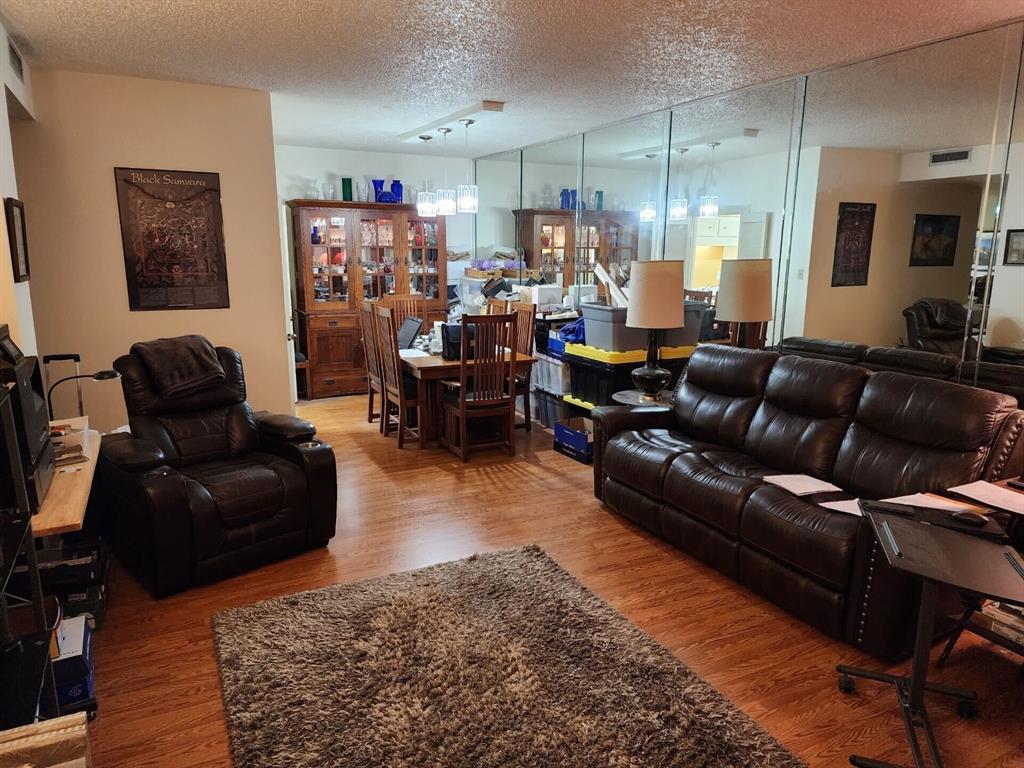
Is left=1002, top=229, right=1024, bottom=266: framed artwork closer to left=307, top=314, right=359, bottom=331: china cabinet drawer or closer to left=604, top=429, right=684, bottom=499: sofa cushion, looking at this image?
left=604, top=429, right=684, bottom=499: sofa cushion

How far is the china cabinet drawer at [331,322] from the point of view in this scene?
6.54 metres

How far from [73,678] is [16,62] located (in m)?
3.16

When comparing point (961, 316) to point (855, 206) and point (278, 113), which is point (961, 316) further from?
point (278, 113)

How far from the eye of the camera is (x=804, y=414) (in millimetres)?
3328

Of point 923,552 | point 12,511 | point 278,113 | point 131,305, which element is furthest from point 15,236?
point 923,552

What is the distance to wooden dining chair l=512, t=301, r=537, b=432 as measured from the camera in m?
5.17

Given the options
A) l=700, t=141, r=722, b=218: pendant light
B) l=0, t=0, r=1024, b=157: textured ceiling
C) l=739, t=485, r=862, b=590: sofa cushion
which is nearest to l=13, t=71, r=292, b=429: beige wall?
l=0, t=0, r=1024, b=157: textured ceiling

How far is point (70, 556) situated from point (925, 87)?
4.83 meters

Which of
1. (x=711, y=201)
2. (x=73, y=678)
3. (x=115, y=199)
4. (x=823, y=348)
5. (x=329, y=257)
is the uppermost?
(x=711, y=201)

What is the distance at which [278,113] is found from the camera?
199 inches

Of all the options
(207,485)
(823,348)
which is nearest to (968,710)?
(823,348)

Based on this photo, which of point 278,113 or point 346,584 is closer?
point 346,584

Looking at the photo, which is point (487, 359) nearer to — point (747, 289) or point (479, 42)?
point (747, 289)

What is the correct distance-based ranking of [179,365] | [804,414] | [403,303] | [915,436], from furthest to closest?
[403,303] < [179,365] < [804,414] < [915,436]
